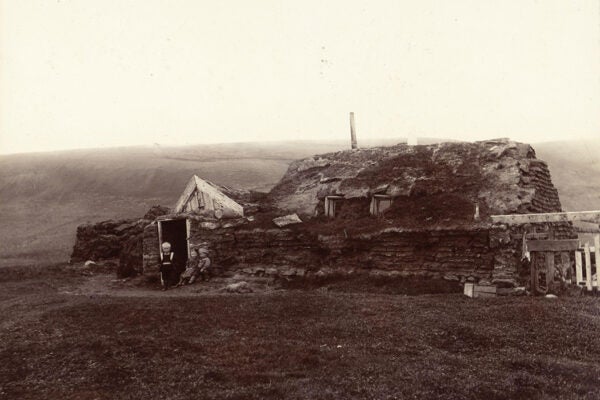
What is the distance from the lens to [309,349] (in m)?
7.45

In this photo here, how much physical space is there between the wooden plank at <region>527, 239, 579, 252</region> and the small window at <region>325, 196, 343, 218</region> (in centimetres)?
721

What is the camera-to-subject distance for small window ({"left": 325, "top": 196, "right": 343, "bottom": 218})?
675 inches

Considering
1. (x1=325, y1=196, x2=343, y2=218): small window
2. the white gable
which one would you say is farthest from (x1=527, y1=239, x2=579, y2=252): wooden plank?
the white gable

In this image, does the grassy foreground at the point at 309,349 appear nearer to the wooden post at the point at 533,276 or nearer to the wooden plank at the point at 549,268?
the wooden post at the point at 533,276

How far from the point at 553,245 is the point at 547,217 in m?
0.67

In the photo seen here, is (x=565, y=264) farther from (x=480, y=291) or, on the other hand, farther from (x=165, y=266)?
(x=165, y=266)

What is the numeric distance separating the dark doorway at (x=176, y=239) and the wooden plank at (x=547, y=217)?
34.3 ft

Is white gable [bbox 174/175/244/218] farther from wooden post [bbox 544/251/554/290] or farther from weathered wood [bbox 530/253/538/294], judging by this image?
wooden post [bbox 544/251/554/290]

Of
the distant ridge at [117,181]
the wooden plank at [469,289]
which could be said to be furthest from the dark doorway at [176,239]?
the distant ridge at [117,181]

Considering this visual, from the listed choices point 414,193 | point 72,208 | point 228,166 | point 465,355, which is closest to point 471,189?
point 414,193

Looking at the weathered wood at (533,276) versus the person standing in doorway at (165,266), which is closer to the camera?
the weathered wood at (533,276)

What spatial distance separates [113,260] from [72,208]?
2175 cm

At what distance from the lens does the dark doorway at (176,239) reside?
57.3 feet

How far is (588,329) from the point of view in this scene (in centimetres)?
775
